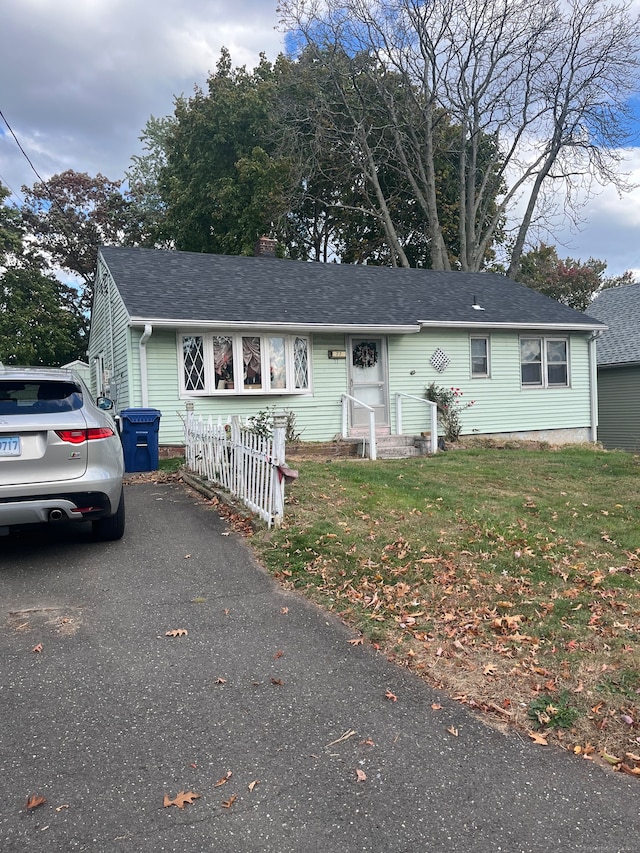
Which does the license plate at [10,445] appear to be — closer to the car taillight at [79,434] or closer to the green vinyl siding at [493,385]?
the car taillight at [79,434]

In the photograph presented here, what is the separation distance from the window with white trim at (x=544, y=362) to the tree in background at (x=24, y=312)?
64.7 feet

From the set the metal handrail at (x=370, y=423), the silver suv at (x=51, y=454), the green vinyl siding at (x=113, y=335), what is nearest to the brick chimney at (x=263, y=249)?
the green vinyl siding at (x=113, y=335)

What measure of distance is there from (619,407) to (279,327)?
13.1 meters

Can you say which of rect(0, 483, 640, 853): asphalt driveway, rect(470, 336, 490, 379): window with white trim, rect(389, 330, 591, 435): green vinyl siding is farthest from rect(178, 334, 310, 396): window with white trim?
rect(0, 483, 640, 853): asphalt driveway

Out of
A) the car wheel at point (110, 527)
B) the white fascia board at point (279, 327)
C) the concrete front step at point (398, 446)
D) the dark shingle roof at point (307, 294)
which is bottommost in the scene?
the car wheel at point (110, 527)

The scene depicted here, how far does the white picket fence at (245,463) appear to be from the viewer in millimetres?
6078

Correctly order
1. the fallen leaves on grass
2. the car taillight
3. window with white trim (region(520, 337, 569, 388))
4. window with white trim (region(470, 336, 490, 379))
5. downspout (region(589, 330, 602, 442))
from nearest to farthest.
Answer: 1. the fallen leaves on grass
2. the car taillight
3. window with white trim (region(470, 336, 490, 379))
4. window with white trim (region(520, 337, 569, 388))
5. downspout (region(589, 330, 602, 442))

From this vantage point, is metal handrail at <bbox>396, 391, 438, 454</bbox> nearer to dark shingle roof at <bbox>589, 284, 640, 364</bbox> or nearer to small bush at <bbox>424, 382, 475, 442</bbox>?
small bush at <bbox>424, 382, 475, 442</bbox>

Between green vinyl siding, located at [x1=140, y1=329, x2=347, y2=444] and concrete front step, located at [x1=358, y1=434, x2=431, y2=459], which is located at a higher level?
green vinyl siding, located at [x1=140, y1=329, x2=347, y2=444]

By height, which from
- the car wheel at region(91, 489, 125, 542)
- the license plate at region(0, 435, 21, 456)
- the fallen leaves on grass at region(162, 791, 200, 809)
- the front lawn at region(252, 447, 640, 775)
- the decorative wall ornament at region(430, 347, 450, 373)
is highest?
the decorative wall ornament at region(430, 347, 450, 373)

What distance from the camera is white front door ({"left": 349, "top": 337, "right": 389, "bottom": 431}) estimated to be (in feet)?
45.1

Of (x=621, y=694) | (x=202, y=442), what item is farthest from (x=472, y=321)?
(x=621, y=694)

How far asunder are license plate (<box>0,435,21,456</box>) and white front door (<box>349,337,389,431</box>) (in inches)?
366

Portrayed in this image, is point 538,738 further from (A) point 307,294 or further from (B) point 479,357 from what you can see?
(B) point 479,357
